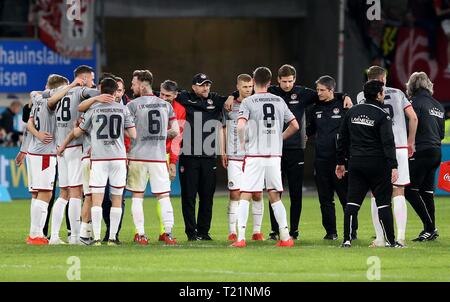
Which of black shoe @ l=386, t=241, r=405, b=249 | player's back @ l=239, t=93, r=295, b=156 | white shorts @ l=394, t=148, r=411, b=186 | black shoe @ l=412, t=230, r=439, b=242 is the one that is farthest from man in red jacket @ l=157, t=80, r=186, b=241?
black shoe @ l=412, t=230, r=439, b=242

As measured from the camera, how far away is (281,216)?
653 inches

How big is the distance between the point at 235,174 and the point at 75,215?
2.44 meters

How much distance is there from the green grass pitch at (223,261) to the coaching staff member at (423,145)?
0.48m

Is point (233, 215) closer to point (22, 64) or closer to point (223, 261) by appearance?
point (223, 261)

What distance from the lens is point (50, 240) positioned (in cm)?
1747

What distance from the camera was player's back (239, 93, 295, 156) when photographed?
16547 mm

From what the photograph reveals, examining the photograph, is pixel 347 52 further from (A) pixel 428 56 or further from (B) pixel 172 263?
(B) pixel 172 263

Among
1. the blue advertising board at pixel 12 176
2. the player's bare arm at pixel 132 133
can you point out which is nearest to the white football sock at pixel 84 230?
the player's bare arm at pixel 132 133

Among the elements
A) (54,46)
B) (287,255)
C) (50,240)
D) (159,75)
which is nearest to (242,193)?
(287,255)

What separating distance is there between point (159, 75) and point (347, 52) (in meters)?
5.56

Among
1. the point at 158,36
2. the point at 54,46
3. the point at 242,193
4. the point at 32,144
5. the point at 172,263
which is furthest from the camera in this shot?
the point at 158,36

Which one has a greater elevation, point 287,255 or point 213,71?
point 213,71

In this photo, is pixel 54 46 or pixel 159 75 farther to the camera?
pixel 159 75

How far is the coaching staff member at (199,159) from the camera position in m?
18.4
